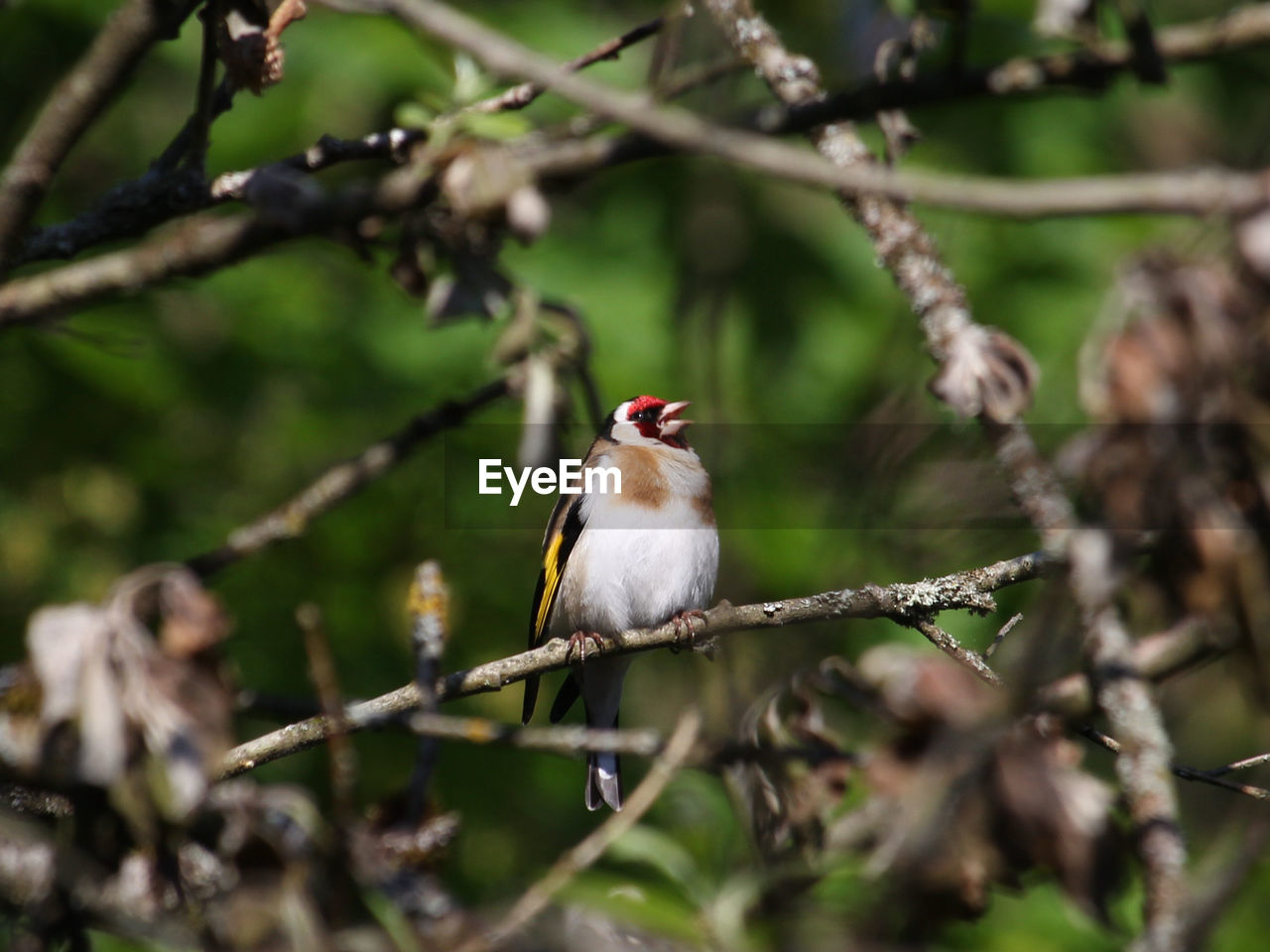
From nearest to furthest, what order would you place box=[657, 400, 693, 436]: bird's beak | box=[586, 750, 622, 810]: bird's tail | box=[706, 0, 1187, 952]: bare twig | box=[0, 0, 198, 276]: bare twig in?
box=[706, 0, 1187, 952]: bare twig
box=[0, 0, 198, 276]: bare twig
box=[586, 750, 622, 810]: bird's tail
box=[657, 400, 693, 436]: bird's beak

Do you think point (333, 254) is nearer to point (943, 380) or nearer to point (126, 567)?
point (126, 567)

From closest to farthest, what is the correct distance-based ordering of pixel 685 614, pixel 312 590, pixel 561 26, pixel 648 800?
pixel 648 800 < pixel 685 614 < pixel 312 590 < pixel 561 26

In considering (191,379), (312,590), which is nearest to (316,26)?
(191,379)

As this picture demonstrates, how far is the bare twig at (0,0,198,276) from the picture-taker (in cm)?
206

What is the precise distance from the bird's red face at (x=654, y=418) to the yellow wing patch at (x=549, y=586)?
2.32 feet

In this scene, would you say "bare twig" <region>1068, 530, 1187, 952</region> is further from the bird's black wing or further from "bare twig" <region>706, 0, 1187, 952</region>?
the bird's black wing

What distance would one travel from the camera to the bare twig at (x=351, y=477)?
215cm

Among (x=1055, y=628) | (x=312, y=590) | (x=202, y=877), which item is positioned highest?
(x=1055, y=628)

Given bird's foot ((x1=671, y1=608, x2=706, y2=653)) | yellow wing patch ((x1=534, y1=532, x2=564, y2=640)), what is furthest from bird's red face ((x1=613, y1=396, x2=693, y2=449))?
bird's foot ((x1=671, y1=608, x2=706, y2=653))

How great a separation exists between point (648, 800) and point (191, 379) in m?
4.34

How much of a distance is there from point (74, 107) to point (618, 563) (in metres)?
3.23

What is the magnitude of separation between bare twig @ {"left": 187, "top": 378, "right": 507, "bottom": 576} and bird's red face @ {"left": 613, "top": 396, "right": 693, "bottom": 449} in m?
3.35

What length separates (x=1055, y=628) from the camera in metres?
1.60

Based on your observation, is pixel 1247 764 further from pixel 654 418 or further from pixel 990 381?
pixel 654 418
